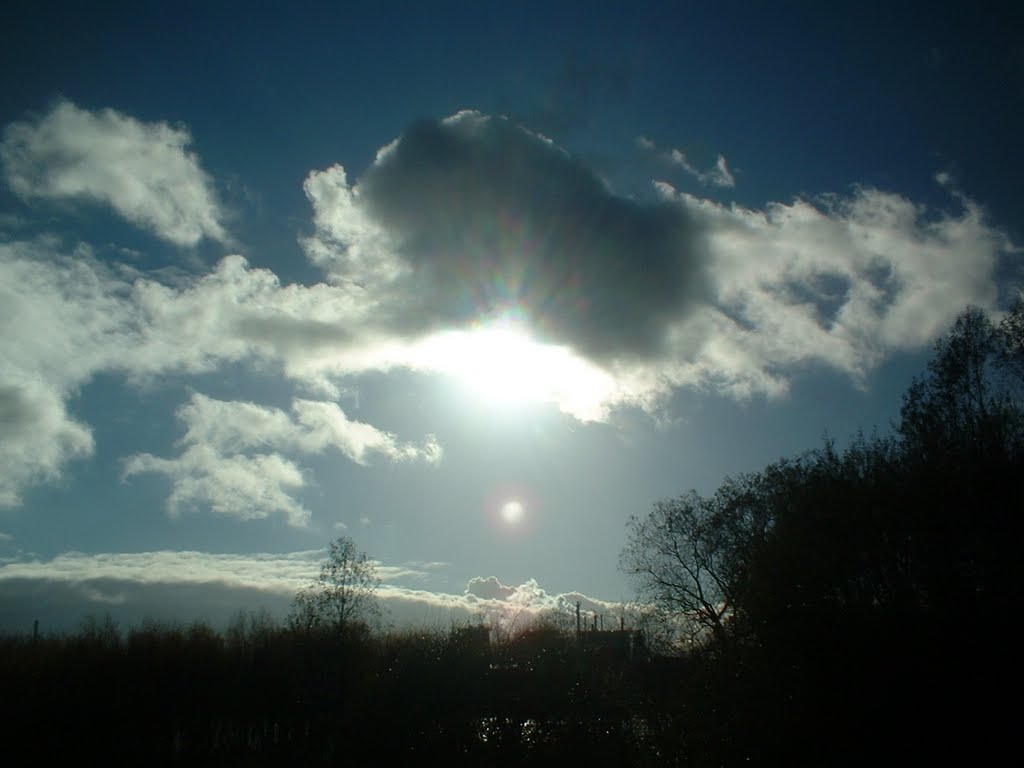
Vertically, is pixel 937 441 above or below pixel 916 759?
above

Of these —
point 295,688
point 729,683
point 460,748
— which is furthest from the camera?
point 295,688

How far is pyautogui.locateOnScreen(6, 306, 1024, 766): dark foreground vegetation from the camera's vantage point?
17.0 meters

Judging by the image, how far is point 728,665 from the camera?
19797mm

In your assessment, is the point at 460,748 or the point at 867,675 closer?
the point at 867,675

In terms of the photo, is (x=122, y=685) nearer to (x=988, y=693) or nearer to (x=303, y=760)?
(x=303, y=760)

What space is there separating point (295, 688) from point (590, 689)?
684 inches

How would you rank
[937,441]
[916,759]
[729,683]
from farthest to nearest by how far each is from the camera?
[937,441]
[729,683]
[916,759]

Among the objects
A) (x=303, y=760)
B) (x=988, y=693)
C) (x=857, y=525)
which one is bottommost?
(x=303, y=760)

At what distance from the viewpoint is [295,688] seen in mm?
36781

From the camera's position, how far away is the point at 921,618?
1797 cm

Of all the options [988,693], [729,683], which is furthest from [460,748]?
[988,693]

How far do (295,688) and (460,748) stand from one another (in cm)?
1409

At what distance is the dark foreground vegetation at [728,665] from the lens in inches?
671

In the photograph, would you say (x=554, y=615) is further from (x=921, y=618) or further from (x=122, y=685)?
(x=921, y=618)
